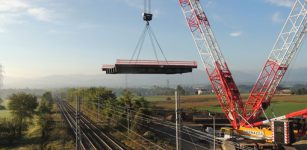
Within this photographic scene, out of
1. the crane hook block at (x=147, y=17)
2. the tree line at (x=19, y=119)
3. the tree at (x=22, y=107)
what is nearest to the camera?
the crane hook block at (x=147, y=17)

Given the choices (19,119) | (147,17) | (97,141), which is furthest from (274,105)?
(147,17)

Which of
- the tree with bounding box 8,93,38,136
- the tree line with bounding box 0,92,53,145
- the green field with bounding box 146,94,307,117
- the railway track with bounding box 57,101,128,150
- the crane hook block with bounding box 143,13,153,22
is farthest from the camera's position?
the green field with bounding box 146,94,307,117

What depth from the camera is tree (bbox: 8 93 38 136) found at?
176 feet

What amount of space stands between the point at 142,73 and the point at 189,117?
2723 centimetres

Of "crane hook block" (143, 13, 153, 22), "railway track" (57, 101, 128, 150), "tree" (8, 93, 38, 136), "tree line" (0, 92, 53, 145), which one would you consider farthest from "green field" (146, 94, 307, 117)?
"crane hook block" (143, 13, 153, 22)

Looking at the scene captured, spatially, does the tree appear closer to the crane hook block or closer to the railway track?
the railway track

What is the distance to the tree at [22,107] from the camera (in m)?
53.8

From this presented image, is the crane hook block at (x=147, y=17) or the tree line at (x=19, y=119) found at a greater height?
the crane hook block at (x=147, y=17)

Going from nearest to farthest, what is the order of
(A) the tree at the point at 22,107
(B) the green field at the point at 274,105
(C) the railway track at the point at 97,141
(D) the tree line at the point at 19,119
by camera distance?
(C) the railway track at the point at 97,141 < (D) the tree line at the point at 19,119 < (A) the tree at the point at 22,107 < (B) the green field at the point at 274,105

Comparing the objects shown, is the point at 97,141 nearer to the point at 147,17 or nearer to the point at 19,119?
the point at 147,17

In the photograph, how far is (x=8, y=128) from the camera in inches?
1860

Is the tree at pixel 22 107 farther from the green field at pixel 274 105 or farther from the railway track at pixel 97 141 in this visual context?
the green field at pixel 274 105

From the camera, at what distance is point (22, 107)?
56.9 m

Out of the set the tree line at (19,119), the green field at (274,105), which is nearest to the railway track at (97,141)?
the tree line at (19,119)
